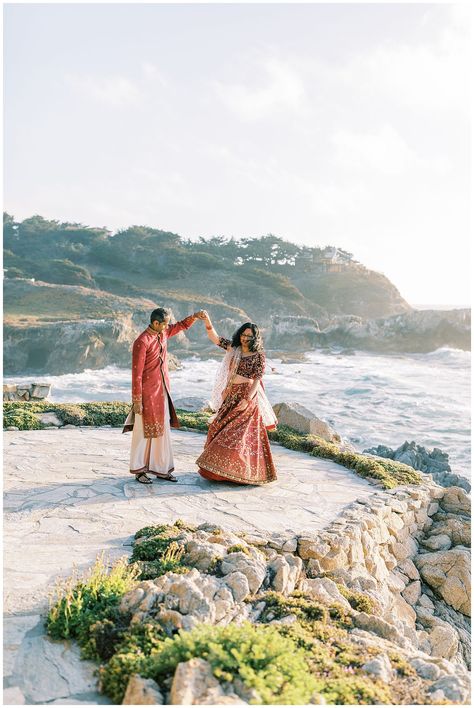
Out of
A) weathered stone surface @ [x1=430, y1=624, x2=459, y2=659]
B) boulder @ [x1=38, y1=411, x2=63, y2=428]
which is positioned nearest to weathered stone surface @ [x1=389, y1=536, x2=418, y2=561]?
weathered stone surface @ [x1=430, y1=624, x2=459, y2=659]

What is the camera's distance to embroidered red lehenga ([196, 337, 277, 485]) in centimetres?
678

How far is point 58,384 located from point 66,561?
25.4m

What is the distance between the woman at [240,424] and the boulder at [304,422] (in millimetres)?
3667

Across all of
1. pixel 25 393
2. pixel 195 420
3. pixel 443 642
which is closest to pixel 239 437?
pixel 443 642

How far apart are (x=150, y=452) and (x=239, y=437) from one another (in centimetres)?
107

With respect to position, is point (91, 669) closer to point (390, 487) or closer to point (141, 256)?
point (390, 487)

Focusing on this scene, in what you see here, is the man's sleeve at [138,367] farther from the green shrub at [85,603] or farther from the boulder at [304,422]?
the boulder at [304,422]

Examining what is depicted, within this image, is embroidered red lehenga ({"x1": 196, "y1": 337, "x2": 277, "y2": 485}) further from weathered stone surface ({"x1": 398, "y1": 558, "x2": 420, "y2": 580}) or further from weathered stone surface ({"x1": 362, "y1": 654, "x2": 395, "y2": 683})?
weathered stone surface ({"x1": 362, "y1": 654, "x2": 395, "y2": 683})

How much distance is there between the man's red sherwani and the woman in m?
0.66

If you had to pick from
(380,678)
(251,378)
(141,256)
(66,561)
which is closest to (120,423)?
(251,378)

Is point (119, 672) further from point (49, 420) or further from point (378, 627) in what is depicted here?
point (49, 420)

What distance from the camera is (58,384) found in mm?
28641

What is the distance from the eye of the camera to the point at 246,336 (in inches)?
270

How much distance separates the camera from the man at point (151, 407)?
663 centimetres
